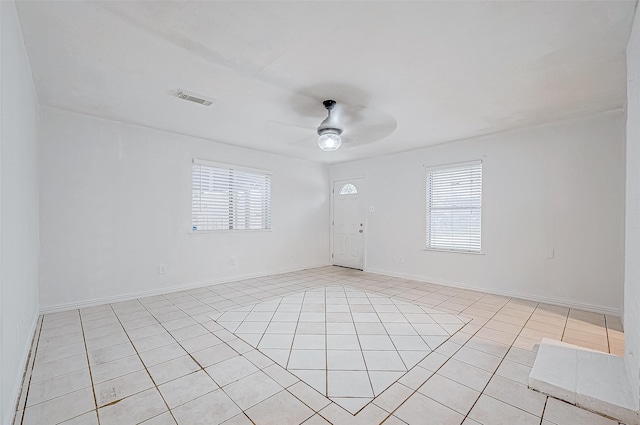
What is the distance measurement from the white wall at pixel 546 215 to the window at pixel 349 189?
5.06 feet

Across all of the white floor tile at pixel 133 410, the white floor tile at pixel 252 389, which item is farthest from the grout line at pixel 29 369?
the white floor tile at pixel 252 389

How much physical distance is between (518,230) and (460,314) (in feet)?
5.70

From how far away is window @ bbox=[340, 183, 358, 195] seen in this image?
649cm

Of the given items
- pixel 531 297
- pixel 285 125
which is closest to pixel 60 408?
pixel 285 125

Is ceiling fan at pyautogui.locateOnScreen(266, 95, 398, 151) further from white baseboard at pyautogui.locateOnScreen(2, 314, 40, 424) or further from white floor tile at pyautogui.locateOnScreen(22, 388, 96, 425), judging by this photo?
white baseboard at pyautogui.locateOnScreen(2, 314, 40, 424)

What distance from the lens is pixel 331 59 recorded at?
238 centimetres

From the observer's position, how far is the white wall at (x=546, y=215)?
353 cm

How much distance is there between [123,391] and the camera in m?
1.91

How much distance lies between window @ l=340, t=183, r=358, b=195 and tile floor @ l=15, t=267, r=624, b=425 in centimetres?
300

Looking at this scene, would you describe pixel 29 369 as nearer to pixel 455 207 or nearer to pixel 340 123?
pixel 340 123

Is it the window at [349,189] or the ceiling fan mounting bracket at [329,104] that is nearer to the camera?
the ceiling fan mounting bracket at [329,104]

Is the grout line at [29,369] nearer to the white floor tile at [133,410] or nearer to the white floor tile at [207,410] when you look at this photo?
Answer: the white floor tile at [133,410]

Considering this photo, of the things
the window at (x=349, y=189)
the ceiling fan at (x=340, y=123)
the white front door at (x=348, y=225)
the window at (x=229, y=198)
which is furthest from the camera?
the window at (x=349, y=189)

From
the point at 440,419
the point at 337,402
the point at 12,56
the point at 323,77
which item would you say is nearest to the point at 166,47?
the point at 12,56
